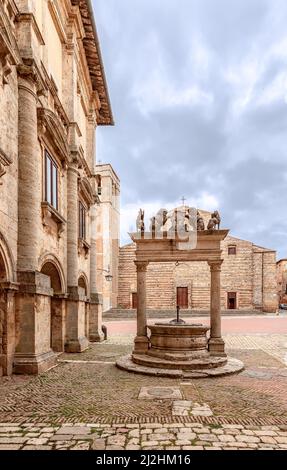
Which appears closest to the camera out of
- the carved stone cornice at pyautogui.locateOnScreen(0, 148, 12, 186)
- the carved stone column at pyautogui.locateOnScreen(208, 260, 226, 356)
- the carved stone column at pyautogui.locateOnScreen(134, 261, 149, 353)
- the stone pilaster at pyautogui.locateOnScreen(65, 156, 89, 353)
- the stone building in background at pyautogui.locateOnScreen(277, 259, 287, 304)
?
the carved stone cornice at pyautogui.locateOnScreen(0, 148, 12, 186)

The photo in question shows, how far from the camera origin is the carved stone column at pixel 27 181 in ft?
34.3

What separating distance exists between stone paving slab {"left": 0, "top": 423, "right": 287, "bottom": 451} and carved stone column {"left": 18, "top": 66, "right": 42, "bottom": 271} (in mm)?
5227

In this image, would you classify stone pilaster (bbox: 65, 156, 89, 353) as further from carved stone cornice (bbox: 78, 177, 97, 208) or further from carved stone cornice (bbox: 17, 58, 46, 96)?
carved stone cornice (bbox: 17, 58, 46, 96)

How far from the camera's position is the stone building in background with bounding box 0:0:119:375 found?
983cm

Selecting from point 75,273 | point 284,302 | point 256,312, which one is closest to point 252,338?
point 75,273

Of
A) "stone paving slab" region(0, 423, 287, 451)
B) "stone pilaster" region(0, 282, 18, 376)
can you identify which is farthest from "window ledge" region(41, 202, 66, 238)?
"stone paving slab" region(0, 423, 287, 451)

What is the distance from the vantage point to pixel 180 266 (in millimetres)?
43281

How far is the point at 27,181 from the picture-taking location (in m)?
10.6

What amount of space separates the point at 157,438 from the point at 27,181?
7.46m

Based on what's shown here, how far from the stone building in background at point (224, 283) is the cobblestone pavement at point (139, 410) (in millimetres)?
31421

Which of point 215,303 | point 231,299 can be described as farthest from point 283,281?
point 215,303

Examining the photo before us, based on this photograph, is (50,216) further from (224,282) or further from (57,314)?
(224,282)
